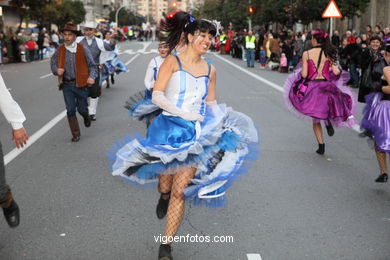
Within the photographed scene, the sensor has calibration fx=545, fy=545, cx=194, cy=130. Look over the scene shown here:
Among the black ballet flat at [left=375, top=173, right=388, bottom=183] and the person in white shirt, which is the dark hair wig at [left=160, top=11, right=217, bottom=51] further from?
the black ballet flat at [left=375, top=173, right=388, bottom=183]

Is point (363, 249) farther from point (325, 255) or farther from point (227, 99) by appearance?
point (227, 99)

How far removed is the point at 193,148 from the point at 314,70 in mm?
4279

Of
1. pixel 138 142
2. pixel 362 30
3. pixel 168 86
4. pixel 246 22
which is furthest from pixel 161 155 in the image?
pixel 246 22

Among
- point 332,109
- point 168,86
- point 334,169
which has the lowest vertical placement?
point 334,169

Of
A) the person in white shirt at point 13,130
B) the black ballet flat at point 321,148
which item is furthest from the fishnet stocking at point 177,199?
the black ballet flat at point 321,148

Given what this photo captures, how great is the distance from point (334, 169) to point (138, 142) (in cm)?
361

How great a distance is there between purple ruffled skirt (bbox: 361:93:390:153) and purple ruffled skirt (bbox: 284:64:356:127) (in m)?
1.40

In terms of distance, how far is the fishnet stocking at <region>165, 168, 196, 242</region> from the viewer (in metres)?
3.83

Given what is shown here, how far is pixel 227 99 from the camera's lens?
13734 mm

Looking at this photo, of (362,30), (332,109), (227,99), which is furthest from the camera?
(362,30)

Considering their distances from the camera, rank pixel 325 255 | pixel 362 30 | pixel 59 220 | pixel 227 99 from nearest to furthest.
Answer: pixel 325 255, pixel 59 220, pixel 227 99, pixel 362 30

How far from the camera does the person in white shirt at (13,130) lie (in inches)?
153

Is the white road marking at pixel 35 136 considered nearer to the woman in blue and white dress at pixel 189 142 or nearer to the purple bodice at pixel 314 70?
the woman in blue and white dress at pixel 189 142

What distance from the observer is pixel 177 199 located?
384 centimetres
